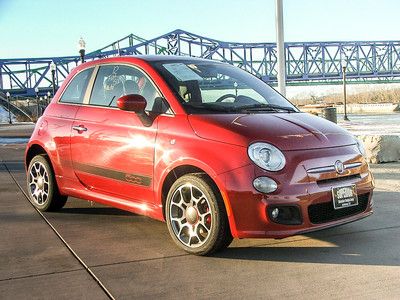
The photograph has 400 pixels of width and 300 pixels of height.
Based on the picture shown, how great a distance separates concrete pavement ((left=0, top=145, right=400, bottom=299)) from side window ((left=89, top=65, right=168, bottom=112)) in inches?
48.4

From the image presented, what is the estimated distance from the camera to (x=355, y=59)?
13512 centimetres

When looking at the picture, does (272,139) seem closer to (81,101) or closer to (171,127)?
(171,127)

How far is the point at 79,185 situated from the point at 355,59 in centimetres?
13845

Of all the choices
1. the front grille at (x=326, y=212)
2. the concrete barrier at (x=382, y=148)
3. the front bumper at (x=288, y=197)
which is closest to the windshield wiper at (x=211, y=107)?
Answer: the front bumper at (x=288, y=197)

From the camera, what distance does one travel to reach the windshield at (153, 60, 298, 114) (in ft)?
14.9

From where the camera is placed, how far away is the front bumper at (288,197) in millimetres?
3771

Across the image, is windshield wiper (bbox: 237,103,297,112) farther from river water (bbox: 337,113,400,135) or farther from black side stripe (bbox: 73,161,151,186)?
river water (bbox: 337,113,400,135)

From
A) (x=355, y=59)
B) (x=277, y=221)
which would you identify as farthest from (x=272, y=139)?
(x=355, y=59)

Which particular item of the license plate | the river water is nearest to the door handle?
the license plate

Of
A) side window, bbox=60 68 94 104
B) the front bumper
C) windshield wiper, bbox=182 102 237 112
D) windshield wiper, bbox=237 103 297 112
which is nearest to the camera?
the front bumper

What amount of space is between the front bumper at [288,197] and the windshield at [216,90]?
2.77ft

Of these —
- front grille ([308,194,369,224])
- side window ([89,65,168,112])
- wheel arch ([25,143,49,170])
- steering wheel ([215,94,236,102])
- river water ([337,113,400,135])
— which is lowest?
river water ([337,113,400,135])

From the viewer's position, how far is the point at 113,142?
15.7ft

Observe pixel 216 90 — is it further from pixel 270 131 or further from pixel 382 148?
pixel 382 148
